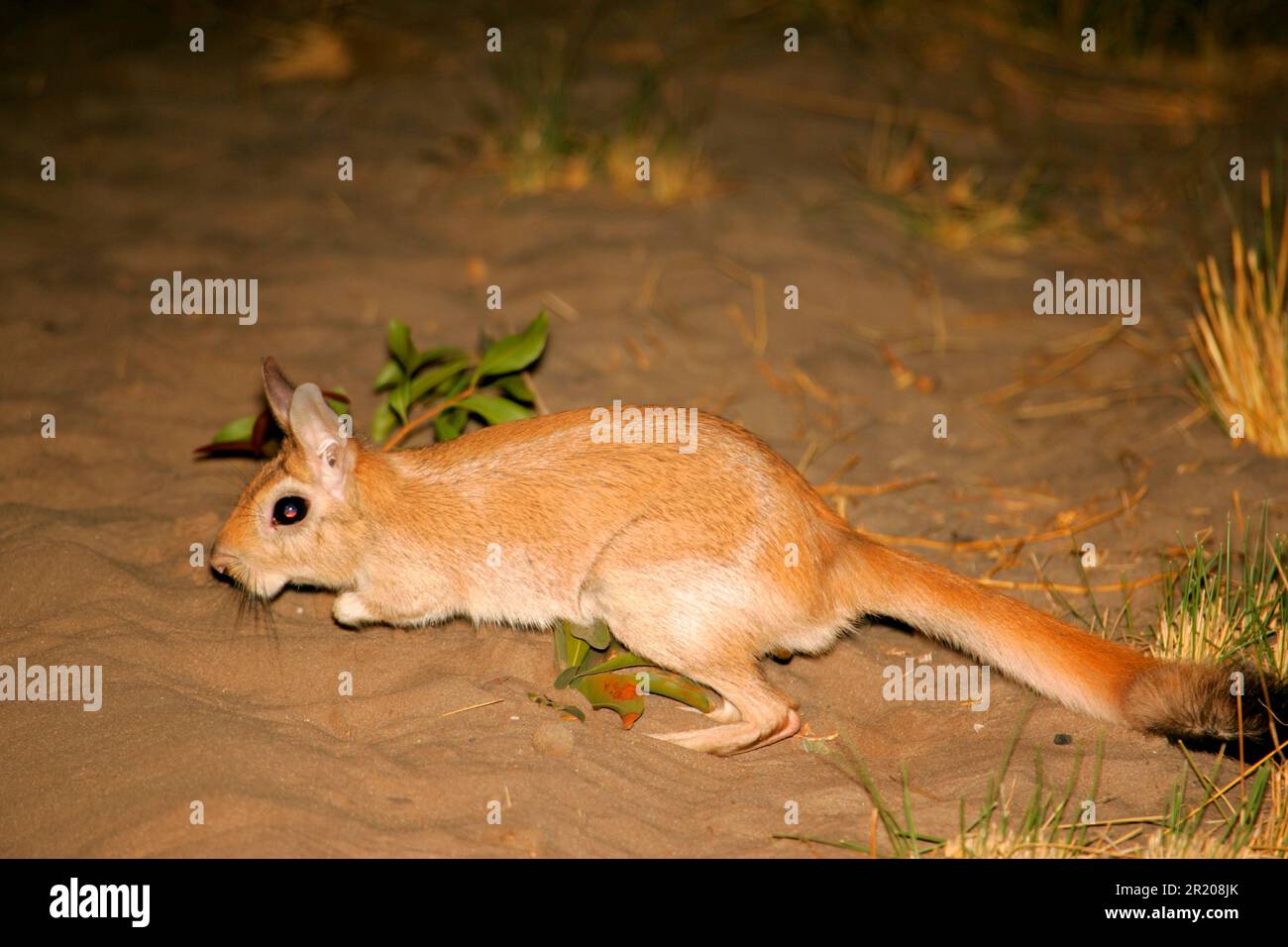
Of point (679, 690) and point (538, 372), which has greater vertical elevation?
point (538, 372)

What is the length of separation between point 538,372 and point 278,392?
2.34m

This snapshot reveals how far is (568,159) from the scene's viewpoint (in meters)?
8.76

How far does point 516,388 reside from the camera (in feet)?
19.4

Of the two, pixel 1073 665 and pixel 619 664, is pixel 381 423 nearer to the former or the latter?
pixel 619 664

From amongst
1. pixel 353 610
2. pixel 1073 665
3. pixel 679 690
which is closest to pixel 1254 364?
pixel 1073 665

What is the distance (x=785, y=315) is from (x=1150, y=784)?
4.23 meters

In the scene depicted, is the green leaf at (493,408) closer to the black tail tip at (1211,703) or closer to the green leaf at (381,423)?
the green leaf at (381,423)

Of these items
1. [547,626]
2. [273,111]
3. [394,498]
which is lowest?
[547,626]

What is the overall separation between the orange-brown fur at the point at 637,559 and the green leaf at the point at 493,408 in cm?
70

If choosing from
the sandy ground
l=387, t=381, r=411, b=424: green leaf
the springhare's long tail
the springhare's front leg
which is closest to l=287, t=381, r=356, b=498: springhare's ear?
the springhare's front leg

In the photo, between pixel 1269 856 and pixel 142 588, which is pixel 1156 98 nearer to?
pixel 1269 856

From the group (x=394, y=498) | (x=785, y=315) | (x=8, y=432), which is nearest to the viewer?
(x=394, y=498)

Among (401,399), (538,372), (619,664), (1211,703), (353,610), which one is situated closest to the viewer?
(1211,703)

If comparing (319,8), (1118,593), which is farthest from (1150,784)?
(319,8)
